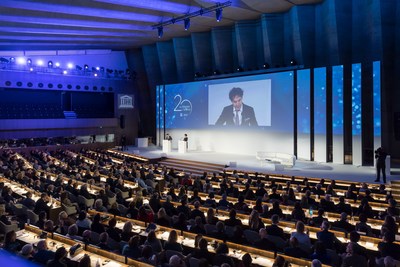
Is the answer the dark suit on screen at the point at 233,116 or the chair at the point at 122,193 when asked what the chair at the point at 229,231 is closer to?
the chair at the point at 122,193

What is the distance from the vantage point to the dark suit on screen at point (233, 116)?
21386 millimetres

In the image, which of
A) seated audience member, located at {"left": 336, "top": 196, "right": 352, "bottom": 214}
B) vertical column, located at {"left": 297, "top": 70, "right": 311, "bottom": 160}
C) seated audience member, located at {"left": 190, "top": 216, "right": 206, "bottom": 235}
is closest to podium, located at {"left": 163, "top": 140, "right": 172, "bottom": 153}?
vertical column, located at {"left": 297, "top": 70, "right": 311, "bottom": 160}

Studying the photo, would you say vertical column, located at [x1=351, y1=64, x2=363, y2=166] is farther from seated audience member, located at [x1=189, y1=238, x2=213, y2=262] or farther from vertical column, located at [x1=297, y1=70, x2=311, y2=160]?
seated audience member, located at [x1=189, y1=238, x2=213, y2=262]

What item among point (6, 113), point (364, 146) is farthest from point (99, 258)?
point (6, 113)

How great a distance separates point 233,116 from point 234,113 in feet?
0.68

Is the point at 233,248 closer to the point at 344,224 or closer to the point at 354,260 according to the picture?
the point at 354,260

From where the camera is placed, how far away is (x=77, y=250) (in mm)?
6113

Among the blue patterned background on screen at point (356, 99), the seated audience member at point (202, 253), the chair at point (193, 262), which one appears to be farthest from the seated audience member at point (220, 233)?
the blue patterned background on screen at point (356, 99)

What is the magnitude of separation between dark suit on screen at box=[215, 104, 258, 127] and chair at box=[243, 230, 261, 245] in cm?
1475

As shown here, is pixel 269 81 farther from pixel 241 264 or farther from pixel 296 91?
pixel 241 264

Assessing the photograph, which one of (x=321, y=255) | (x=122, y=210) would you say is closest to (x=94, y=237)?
(x=122, y=210)

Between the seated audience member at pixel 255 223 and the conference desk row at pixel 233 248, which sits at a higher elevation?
the seated audience member at pixel 255 223

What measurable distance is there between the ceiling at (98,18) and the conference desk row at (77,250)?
36.3ft

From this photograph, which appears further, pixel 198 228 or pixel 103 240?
pixel 198 228
